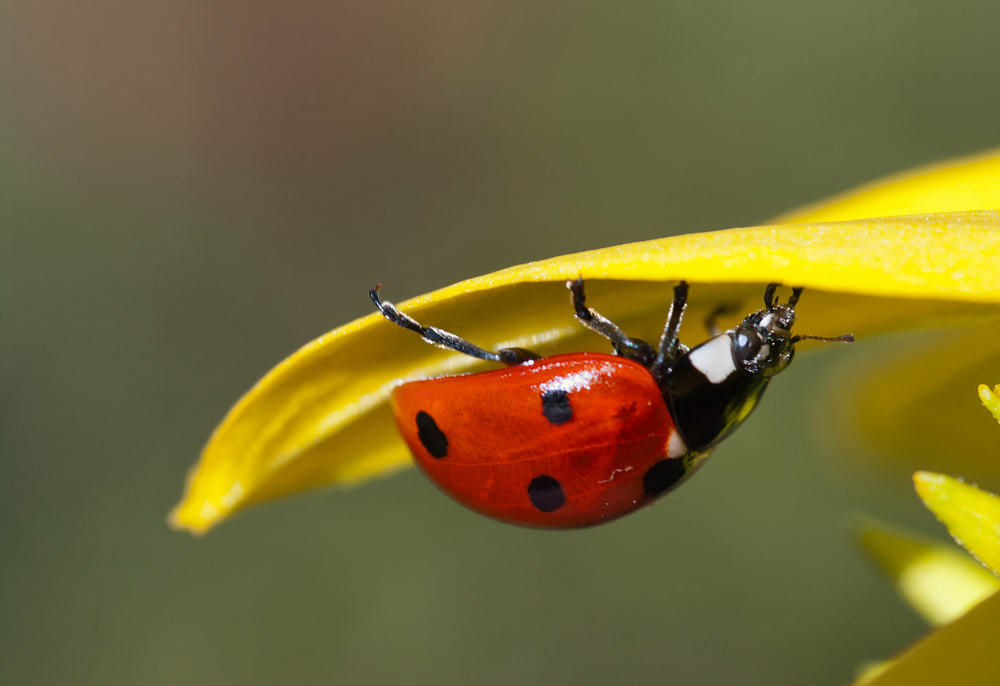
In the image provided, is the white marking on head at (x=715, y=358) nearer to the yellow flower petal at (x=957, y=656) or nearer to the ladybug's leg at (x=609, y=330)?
the ladybug's leg at (x=609, y=330)

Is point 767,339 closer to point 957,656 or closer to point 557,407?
point 557,407

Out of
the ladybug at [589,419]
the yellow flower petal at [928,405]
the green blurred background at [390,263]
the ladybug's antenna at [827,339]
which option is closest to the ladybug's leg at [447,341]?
the ladybug at [589,419]

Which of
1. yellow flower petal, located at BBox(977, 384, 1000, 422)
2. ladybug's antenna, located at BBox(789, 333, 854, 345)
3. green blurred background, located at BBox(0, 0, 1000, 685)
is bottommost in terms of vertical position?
green blurred background, located at BBox(0, 0, 1000, 685)

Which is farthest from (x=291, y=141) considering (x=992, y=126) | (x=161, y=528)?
(x=992, y=126)

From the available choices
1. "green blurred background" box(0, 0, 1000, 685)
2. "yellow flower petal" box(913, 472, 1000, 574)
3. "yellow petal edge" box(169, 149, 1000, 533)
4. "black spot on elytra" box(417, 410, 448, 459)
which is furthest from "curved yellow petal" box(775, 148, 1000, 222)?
"green blurred background" box(0, 0, 1000, 685)

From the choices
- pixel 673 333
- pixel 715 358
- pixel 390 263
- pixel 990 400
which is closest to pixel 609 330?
pixel 673 333

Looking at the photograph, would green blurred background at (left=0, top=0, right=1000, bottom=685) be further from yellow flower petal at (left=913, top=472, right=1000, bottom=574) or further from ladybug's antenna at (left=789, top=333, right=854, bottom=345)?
yellow flower petal at (left=913, top=472, right=1000, bottom=574)
